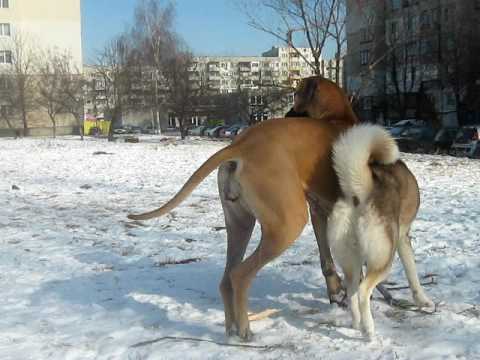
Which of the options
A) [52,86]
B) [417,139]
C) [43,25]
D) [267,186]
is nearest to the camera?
[267,186]

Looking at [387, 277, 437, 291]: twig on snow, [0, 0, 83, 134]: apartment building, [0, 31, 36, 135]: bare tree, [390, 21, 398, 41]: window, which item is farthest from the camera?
[0, 0, 83, 134]: apartment building

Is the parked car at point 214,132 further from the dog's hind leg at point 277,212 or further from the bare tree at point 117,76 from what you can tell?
the dog's hind leg at point 277,212

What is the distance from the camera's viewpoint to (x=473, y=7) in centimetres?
3603

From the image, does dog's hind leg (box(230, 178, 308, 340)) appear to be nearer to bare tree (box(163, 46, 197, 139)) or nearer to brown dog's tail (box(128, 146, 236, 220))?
brown dog's tail (box(128, 146, 236, 220))

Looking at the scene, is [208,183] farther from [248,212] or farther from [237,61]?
[237,61]

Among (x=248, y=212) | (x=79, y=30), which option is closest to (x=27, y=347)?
(x=248, y=212)

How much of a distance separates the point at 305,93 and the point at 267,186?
42.8 inches

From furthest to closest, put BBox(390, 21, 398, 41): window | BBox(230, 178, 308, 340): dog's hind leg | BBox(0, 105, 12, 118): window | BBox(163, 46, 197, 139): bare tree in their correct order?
BBox(0, 105, 12, 118): window < BBox(163, 46, 197, 139): bare tree < BBox(390, 21, 398, 41): window < BBox(230, 178, 308, 340): dog's hind leg

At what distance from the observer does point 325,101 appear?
14.0 feet

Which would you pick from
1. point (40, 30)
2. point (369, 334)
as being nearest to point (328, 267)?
point (369, 334)

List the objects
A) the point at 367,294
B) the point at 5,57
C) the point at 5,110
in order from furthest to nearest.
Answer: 1. the point at 5,57
2. the point at 5,110
3. the point at 367,294

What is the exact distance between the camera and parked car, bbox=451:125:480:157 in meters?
22.9

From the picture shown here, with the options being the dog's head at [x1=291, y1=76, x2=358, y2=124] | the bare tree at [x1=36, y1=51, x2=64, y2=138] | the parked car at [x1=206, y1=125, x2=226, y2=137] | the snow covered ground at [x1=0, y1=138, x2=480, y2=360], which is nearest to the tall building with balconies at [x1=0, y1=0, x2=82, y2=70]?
the bare tree at [x1=36, y1=51, x2=64, y2=138]

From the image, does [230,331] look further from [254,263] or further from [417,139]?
[417,139]
